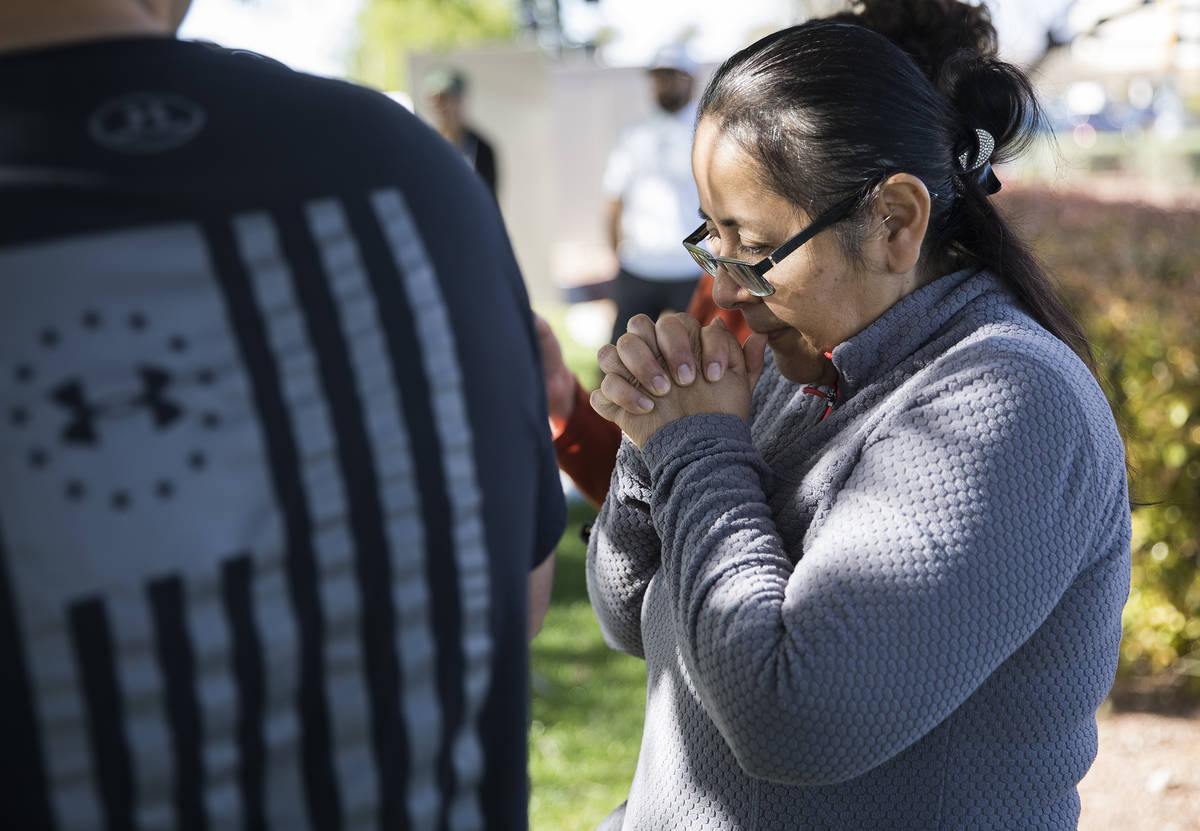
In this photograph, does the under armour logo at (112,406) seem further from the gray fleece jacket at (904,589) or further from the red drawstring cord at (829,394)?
the red drawstring cord at (829,394)

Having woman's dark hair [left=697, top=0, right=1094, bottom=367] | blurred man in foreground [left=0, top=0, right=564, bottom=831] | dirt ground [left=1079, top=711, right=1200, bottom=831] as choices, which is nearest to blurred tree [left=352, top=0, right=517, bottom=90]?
dirt ground [left=1079, top=711, right=1200, bottom=831]

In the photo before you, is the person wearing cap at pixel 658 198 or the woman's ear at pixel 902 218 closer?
the woman's ear at pixel 902 218

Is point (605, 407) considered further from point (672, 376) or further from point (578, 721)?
point (578, 721)

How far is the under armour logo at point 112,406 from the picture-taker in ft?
2.63

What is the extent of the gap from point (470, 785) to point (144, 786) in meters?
0.26

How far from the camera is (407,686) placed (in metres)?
0.92

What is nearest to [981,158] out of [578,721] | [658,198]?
[578,721]

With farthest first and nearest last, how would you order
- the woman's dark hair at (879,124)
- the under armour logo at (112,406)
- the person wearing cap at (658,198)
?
1. the person wearing cap at (658,198)
2. the woman's dark hair at (879,124)
3. the under armour logo at (112,406)

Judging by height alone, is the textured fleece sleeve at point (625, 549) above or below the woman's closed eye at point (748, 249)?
below

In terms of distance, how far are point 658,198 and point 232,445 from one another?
6.51 m

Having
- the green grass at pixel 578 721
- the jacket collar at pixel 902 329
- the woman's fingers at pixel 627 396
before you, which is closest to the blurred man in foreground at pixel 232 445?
the woman's fingers at pixel 627 396

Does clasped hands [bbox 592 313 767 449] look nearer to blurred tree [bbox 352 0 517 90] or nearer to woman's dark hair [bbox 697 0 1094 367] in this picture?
woman's dark hair [bbox 697 0 1094 367]

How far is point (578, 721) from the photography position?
169 inches

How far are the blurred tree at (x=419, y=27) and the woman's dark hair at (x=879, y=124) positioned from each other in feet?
66.9
